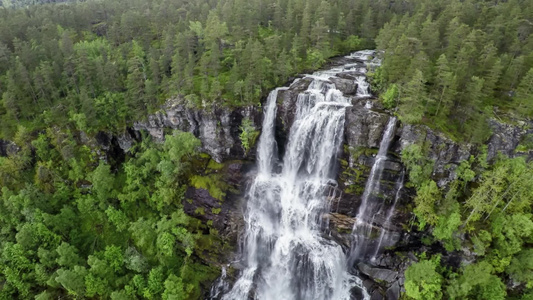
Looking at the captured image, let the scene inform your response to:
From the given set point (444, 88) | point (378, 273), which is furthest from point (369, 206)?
point (444, 88)

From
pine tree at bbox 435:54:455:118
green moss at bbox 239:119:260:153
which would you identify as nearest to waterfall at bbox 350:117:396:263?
pine tree at bbox 435:54:455:118

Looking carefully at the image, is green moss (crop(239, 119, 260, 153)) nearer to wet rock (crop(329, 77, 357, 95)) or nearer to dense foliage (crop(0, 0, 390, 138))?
dense foliage (crop(0, 0, 390, 138))

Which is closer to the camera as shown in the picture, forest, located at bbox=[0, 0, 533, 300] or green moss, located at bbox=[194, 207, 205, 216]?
forest, located at bbox=[0, 0, 533, 300]

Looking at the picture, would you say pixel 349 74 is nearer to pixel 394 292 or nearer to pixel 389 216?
pixel 389 216

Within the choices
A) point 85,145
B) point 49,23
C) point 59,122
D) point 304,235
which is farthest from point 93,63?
point 304,235

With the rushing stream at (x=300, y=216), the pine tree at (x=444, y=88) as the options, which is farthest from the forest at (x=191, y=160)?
the rushing stream at (x=300, y=216)

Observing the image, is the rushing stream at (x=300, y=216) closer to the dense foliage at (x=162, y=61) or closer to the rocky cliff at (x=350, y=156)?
the rocky cliff at (x=350, y=156)
